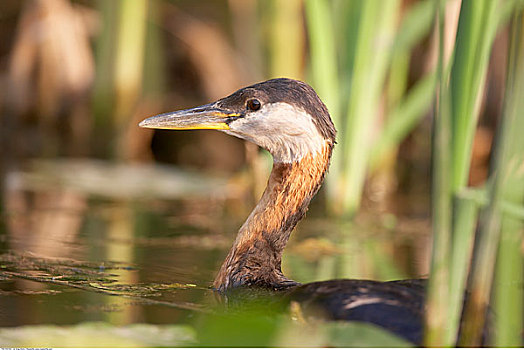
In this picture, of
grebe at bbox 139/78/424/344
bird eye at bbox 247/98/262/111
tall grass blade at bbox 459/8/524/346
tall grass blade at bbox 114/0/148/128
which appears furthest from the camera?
tall grass blade at bbox 114/0/148/128

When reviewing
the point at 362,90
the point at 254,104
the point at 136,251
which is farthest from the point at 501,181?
the point at 362,90

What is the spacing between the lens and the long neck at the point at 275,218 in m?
3.79

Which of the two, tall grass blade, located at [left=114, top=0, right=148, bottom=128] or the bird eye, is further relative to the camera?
tall grass blade, located at [left=114, top=0, right=148, bottom=128]

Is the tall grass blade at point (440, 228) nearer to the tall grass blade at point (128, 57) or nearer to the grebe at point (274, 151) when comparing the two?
the grebe at point (274, 151)

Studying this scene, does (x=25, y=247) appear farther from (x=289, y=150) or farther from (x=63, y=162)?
(x=63, y=162)

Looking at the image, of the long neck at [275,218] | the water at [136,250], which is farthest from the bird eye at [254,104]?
the water at [136,250]

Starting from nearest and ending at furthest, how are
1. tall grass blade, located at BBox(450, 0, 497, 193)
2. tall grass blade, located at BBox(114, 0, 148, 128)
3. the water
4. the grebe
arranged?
tall grass blade, located at BBox(450, 0, 497, 193), the water, the grebe, tall grass blade, located at BBox(114, 0, 148, 128)

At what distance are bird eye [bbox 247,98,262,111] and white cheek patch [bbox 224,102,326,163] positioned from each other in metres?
0.02

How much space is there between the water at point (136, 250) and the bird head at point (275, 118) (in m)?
0.72

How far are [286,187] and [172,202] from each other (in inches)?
132

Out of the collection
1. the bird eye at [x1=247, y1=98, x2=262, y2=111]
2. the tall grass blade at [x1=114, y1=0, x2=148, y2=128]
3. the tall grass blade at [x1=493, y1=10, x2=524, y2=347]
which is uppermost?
the tall grass blade at [x1=114, y1=0, x2=148, y2=128]

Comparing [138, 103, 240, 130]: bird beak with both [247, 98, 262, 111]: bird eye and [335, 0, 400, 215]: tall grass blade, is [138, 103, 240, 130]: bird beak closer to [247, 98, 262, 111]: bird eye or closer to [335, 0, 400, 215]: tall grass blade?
[247, 98, 262, 111]: bird eye

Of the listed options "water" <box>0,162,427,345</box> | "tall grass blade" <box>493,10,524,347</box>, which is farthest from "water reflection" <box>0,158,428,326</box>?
"tall grass blade" <box>493,10,524,347</box>

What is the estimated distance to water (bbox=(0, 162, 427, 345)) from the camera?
3410mm
